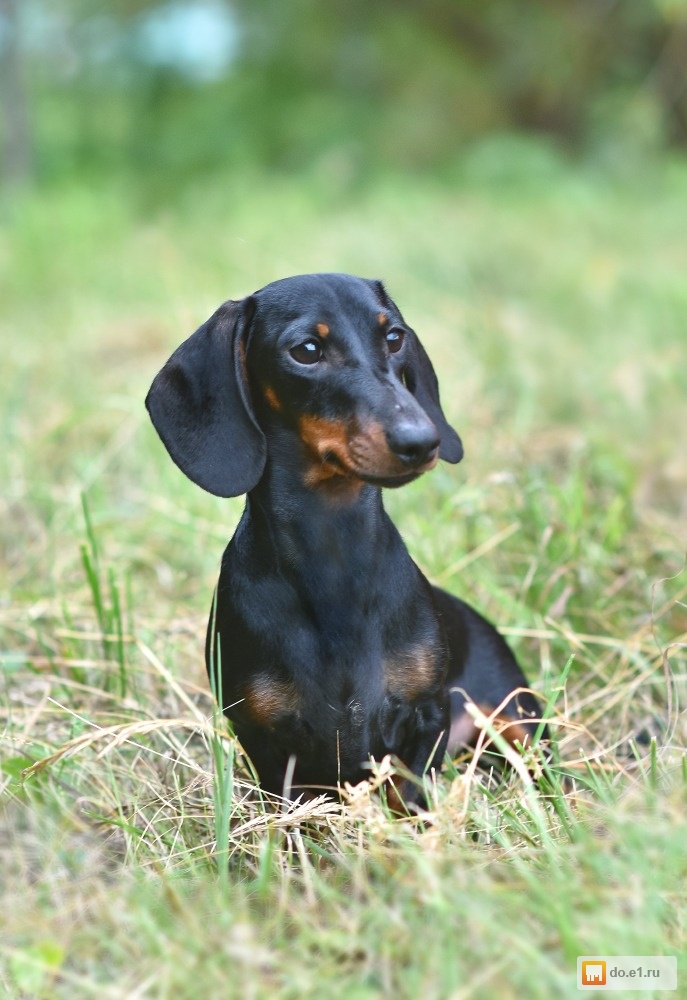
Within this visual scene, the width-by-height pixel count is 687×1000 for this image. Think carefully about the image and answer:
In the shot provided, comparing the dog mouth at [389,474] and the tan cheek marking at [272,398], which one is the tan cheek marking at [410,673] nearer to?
the dog mouth at [389,474]

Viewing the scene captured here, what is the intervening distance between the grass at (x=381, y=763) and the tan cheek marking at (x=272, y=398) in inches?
25.0

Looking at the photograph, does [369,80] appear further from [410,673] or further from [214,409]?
[410,673]

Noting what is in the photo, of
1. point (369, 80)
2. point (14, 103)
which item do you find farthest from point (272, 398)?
point (369, 80)

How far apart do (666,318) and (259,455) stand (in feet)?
15.2

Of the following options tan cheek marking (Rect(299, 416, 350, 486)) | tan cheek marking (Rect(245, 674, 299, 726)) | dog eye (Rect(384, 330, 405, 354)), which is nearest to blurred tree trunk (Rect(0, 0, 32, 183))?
dog eye (Rect(384, 330, 405, 354))

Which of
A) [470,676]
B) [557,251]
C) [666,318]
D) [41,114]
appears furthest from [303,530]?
[41,114]

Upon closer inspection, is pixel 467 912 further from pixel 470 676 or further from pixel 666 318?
pixel 666 318

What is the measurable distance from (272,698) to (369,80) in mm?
12913

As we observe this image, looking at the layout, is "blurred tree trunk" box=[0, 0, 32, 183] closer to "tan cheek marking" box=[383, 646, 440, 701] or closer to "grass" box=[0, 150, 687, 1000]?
"grass" box=[0, 150, 687, 1000]

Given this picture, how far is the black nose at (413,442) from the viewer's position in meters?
2.00

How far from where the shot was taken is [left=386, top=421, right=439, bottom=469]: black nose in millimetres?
2004

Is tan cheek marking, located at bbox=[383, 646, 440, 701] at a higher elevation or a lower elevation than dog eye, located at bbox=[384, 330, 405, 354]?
lower

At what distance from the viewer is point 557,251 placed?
27.4ft

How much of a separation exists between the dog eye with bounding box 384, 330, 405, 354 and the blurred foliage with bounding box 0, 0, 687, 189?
35.8 ft
